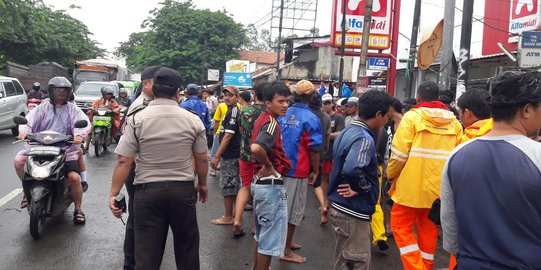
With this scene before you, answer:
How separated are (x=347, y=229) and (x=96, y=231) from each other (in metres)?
3.50

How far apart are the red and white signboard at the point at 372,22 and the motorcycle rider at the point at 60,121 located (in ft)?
40.1

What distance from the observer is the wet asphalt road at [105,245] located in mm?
4914

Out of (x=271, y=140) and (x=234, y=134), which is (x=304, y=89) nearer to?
(x=271, y=140)

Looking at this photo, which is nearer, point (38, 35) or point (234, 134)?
point (234, 134)

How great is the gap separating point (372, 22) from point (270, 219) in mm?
13419

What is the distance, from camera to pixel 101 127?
38.5ft

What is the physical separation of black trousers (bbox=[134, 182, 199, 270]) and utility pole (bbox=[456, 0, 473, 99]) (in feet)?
22.4

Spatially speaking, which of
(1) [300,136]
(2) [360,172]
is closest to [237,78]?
(1) [300,136]

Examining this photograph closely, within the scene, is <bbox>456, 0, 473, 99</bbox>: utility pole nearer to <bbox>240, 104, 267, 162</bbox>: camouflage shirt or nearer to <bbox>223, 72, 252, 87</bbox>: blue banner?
<bbox>240, 104, 267, 162</bbox>: camouflage shirt

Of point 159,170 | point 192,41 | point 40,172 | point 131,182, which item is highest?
point 192,41

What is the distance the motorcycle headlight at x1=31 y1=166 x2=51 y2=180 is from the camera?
5.27 m

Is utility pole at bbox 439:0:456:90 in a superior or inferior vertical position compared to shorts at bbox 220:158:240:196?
superior

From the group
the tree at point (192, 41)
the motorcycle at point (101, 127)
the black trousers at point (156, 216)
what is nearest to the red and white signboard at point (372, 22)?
the motorcycle at point (101, 127)

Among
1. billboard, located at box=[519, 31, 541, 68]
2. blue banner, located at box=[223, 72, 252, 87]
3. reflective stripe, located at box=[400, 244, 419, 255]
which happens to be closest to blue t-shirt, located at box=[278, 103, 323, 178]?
reflective stripe, located at box=[400, 244, 419, 255]
